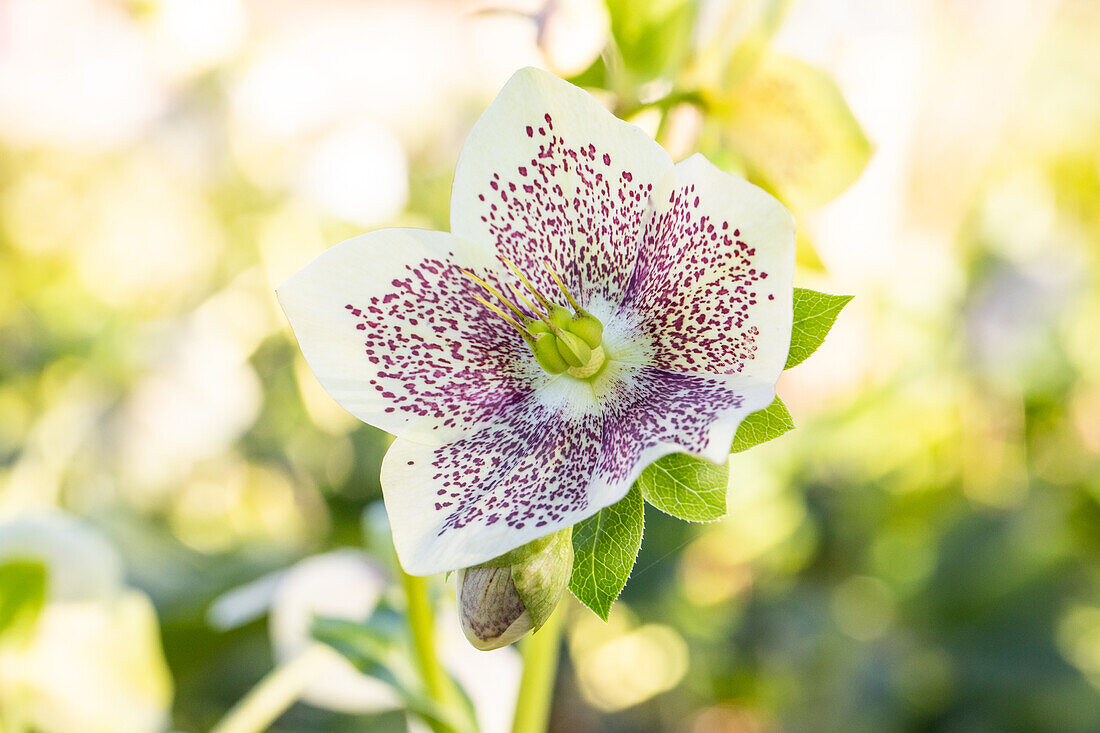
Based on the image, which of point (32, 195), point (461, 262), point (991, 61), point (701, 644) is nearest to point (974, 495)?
point (701, 644)

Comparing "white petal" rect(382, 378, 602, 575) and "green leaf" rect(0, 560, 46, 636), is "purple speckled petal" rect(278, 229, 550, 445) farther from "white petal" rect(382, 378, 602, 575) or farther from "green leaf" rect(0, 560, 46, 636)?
"green leaf" rect(0, 560, 46, 636)

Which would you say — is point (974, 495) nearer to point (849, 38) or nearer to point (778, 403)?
point (849, 38)

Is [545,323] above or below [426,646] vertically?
above

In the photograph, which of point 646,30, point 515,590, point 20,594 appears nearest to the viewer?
point 515,590

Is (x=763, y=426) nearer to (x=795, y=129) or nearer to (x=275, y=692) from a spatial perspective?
(x=795, y=129)

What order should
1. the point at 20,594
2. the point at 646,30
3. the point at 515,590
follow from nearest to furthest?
the point at 515,590 → the point at 646,30 → the point at 20,594

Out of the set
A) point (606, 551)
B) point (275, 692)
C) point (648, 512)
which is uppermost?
point (606, 551)

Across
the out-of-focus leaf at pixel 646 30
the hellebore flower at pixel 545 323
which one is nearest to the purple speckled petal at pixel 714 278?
the hellebore flower at pixel 545 323

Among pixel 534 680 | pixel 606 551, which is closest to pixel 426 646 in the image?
pixel 534 680
